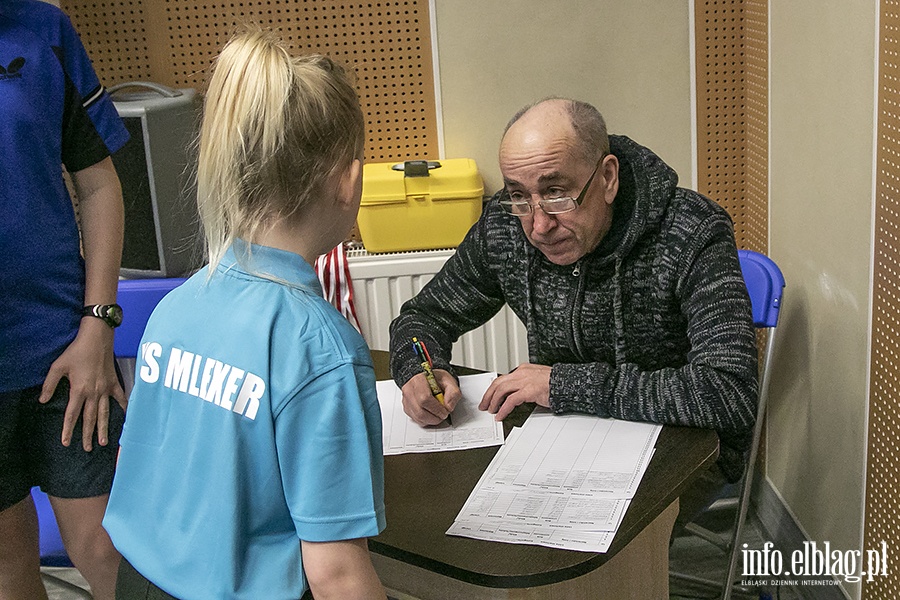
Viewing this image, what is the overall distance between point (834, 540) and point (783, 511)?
1.30 ft

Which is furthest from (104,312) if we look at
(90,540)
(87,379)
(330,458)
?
(330,458)

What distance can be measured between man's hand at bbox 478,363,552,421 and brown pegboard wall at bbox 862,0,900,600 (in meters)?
0.78

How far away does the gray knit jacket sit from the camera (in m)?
1.72

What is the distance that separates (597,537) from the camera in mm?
1345

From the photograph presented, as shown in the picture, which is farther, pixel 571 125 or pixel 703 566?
pixel 703 566

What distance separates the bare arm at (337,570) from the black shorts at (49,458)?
32.8 inches

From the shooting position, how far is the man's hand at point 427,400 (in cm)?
177

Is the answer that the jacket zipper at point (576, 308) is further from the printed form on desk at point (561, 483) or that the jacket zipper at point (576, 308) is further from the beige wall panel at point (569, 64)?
the beige wall panel at point (569, 64)

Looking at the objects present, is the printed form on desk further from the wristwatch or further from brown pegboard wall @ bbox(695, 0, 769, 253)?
brown pegboard wall @ bbox(695, 0, 769, 253)

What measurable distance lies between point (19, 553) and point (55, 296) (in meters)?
0.51

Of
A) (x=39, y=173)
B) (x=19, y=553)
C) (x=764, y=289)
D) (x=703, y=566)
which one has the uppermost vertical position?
(x=39, y=173)

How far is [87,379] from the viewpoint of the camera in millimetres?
1755

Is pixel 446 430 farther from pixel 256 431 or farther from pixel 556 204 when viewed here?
pixel 256 431

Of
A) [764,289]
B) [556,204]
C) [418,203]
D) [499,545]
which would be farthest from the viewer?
[418,203]
